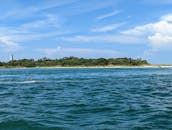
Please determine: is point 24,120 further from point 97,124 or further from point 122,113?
point 122,113

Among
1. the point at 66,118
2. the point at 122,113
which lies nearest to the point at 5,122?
the point at 66,118

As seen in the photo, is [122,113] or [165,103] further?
[165,103]

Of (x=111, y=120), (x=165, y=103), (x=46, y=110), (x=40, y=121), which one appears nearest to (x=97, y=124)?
(x=111, y=120)

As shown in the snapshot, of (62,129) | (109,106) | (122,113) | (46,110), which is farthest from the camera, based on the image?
(109,106)

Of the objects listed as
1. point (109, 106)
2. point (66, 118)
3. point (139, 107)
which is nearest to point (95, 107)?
point (109, 106)

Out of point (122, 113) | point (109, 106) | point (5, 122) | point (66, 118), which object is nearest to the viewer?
point (5, 122)

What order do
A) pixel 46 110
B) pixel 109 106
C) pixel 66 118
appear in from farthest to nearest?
pixel 109 106 → pixel 46 110 → pixel 66 118

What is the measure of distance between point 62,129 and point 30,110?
26.6ft

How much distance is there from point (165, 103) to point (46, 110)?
377 inches

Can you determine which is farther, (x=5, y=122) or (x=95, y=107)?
(x=95, y=107)

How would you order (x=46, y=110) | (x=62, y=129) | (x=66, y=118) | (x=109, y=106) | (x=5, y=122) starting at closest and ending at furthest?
(x=62, y=129)
(x=5, y=122)
(x=66, y=118)
(x=46, y=110)
(x=109, y=106)

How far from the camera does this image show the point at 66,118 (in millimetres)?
23688

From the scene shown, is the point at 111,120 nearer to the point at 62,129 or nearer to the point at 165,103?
the point at 62,129

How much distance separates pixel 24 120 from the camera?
22875mm
